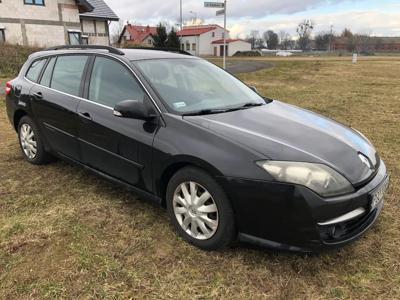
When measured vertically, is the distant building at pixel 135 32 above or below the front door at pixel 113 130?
above

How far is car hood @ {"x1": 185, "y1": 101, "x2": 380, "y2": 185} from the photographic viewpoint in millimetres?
2807

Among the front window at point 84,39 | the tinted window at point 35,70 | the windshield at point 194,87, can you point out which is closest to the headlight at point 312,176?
the windshield at point 194,87

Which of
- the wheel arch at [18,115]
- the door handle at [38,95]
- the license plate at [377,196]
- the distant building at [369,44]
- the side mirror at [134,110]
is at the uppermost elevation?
the side mirror at [134,110]

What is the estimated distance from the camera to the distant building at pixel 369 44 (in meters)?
91.4

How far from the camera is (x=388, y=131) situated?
23.7 ft

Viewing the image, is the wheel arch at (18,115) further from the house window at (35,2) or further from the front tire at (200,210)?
the house window at (35,2)

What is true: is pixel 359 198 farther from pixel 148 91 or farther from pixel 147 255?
pixel 148 91

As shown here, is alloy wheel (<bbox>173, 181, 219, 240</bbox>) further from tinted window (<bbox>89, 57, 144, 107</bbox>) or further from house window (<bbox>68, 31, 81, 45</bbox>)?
house window (<bbox>68, 31, 81, 45</bbox>)

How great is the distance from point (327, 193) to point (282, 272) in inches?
28.2

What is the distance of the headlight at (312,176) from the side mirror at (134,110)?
3.63ft

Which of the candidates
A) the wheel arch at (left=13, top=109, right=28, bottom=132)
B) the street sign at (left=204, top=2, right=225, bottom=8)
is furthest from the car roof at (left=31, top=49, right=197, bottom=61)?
the street sign at (left=204, top=2, right=225, bottom=8)

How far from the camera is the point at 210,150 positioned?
114 inches

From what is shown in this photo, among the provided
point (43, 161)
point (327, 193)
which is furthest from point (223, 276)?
point (43, 161)

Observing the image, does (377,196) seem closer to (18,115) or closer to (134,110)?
(134,110)
